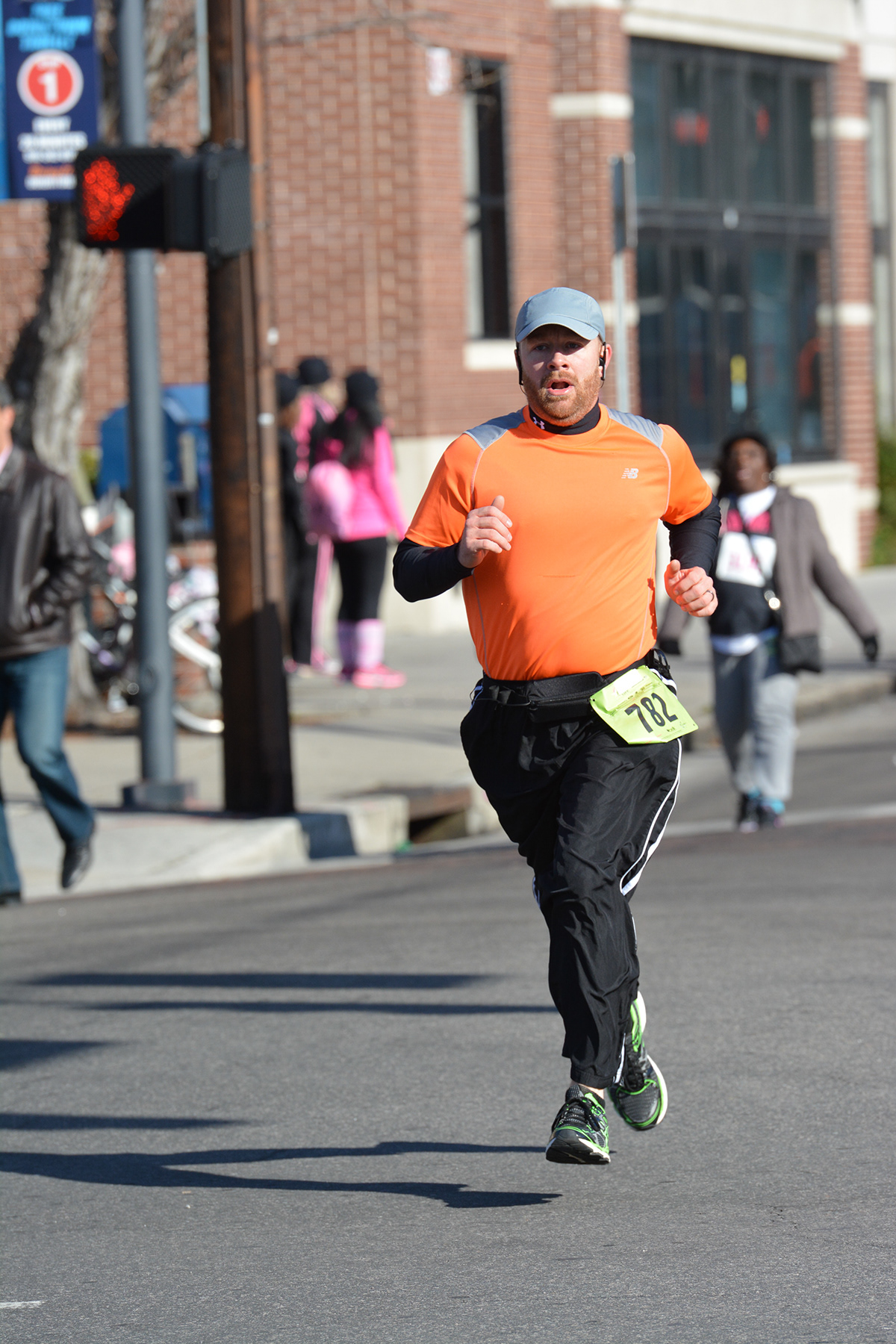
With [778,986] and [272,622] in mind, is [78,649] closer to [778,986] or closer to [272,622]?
[272,622]

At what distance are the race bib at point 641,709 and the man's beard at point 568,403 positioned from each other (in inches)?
23.4

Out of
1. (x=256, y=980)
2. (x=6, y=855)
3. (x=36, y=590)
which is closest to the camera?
(x=256, y=980)

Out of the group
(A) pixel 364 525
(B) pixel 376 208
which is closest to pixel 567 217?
(B) pixel 376 208

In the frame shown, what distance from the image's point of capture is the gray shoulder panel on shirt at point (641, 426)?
4867 mm

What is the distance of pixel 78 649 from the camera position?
45.8 feet

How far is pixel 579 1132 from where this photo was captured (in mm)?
4480

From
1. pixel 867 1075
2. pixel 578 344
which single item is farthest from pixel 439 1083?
pixel 578 344

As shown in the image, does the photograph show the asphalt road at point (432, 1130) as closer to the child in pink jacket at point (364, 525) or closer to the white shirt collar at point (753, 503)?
the white shirt collar at point (753, 503)

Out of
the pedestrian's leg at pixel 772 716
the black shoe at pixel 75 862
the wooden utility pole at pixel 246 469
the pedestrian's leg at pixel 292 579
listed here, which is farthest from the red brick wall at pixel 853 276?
the black shoe at pixel 75 862

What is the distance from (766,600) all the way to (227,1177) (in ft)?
18.1

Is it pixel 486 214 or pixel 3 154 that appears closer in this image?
pixel 3 154

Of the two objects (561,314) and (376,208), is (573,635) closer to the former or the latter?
(561,314)

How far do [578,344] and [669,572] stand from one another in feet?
1.85

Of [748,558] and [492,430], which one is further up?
[492,430]
